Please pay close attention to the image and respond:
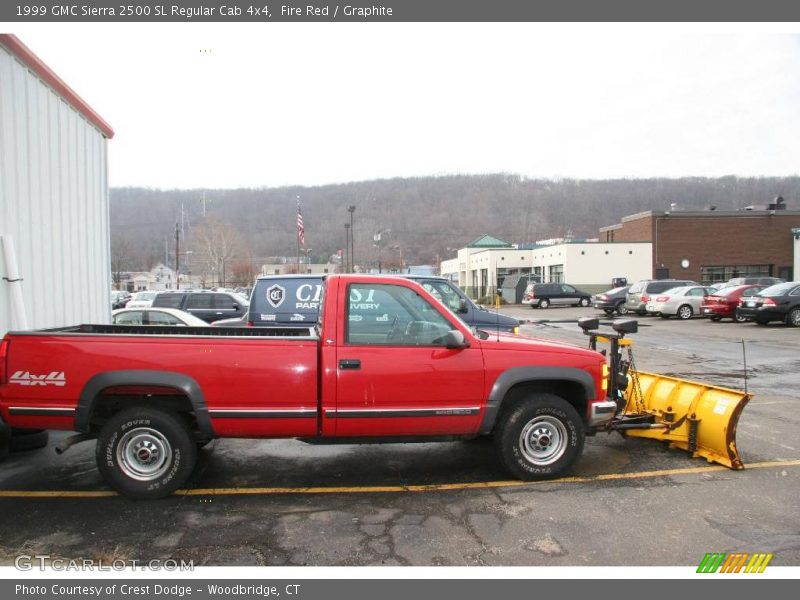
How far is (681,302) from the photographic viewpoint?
24.7 metres

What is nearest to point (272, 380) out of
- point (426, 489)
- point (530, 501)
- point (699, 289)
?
point (426, 489)

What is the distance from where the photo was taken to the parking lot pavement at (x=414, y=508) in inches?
149

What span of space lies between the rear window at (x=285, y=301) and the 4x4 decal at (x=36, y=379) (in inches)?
252

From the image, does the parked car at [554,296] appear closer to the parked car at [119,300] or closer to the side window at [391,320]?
the parked car at [119,300]

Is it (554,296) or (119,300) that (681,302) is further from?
(119,300)

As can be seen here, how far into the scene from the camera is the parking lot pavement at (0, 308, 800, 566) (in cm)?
378

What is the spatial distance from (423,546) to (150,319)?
A: 1020 cm

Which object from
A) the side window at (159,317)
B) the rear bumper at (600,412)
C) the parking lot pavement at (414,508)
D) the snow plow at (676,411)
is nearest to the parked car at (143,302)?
the side window at (159,317)

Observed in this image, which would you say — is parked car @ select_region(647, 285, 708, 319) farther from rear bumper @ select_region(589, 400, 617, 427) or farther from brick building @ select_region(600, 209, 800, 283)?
rear bumper @ select_region(589, 400, 617, 427)

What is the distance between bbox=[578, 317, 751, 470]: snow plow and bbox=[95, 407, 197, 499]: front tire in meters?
4.09

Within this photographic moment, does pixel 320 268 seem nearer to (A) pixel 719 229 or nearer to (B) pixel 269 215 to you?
(B) pixel 269 215
